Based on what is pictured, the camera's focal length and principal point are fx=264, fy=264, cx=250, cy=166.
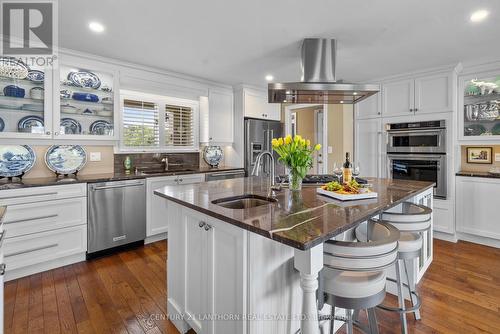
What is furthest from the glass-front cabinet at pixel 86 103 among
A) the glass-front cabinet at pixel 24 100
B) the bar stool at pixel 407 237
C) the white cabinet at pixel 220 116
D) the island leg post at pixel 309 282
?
the bar stool at pixel 407 237

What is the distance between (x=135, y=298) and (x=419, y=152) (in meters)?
3.82

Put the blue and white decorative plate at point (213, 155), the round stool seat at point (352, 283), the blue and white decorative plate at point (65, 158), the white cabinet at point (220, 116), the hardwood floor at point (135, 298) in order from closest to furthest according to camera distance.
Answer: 1. the round stool seat at point (352, 283)
2. the hardwood floor at point (135, 298)
3. the blue and white decorative plate at point (65, 158)
4. the white cabinet at point (220, 116)
5. the blue and white decorative plate at point (213, 155)

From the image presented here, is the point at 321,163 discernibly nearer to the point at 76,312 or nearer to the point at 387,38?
the point at 387,38

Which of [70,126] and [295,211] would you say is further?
[70,126]

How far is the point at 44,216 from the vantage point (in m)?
2.53

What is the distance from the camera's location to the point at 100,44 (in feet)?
9.06

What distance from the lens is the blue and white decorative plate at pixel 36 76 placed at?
2740 mm

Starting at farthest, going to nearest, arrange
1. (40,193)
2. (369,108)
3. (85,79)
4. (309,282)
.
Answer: (369,108)
(85,79)
(40,193)
(309,282)

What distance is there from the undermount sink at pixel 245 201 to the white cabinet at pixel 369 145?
2935 millimetres

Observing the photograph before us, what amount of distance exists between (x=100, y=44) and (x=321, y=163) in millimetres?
4105

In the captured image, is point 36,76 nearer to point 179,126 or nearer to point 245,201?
point 179,126

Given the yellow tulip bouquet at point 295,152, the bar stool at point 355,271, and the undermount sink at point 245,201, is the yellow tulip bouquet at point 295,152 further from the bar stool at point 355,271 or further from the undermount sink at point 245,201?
the bar stool at point 355,271

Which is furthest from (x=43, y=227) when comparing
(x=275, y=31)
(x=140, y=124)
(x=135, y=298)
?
(x=275, y=31)

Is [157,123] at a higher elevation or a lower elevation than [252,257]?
higher
